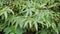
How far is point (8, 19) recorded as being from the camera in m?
1.61

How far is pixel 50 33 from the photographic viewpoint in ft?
5.54

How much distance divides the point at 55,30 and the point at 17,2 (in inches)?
21.5

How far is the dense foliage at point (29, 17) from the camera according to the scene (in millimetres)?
1564

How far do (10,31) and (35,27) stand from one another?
26 centimetres

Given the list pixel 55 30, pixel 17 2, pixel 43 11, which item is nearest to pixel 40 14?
pixel 43 11

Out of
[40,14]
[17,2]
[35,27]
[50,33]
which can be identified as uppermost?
[17,2]

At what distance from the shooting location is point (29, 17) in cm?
160

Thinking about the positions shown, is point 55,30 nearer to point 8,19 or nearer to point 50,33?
point 50,33

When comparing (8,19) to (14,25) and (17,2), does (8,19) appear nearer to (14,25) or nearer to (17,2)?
(14,25)

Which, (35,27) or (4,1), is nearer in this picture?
(35,27)

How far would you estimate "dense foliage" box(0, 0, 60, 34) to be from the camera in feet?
5.13

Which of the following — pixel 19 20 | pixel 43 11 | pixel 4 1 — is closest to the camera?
pixel 19 20

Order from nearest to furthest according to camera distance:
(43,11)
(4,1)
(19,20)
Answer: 1. (19,20)
2. (43,11)
3. (4,1)

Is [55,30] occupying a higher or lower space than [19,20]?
lower
